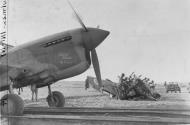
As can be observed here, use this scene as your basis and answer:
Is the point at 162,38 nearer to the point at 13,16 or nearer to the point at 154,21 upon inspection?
the point at 154,21

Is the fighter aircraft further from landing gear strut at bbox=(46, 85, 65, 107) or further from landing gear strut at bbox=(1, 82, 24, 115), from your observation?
landing gear strut at bbox=(46, 85, 65, 107)

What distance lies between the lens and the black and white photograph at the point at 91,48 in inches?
214

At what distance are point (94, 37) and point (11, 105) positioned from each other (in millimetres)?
2726

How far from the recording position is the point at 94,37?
7.91 metres

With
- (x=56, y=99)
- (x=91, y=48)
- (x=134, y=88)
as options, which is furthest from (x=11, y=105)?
(x=134, y=88)

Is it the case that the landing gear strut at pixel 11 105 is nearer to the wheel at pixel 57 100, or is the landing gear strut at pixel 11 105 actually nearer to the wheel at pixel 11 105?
the wheel at pixel 11 105

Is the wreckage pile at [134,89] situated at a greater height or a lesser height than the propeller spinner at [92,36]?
lesser

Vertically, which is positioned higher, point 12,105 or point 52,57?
point 52,57

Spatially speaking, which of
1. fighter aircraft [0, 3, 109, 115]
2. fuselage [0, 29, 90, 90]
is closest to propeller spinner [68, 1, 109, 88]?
fighter aircraft [0, 3, 109, 115]

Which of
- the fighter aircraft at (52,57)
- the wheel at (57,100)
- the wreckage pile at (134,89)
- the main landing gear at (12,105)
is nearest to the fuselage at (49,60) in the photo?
the fighter aircraft at (52,57)

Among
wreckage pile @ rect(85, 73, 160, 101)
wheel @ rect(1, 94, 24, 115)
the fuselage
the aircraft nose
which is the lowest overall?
wheel @ rect(1, 94, 24, 115)

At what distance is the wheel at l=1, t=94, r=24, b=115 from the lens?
6957 millimetres

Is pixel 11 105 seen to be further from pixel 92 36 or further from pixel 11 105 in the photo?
pixel 92 36

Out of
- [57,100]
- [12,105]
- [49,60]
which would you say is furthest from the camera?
[57,100]
